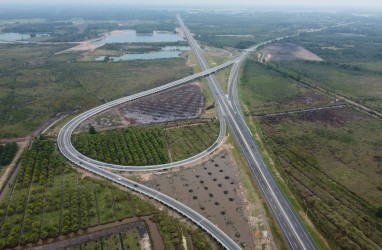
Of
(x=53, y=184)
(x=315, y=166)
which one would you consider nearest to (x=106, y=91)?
(x=53, y=184)

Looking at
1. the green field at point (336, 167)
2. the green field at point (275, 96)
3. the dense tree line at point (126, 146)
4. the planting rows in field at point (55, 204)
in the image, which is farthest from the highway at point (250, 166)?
the green field at point (275, 96)

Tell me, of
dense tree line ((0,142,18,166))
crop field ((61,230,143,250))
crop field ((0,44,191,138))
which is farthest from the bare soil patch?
crop field ((0,44,191,138))

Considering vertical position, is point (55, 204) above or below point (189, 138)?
below

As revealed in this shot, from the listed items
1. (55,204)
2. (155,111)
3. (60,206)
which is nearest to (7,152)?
(55,204)

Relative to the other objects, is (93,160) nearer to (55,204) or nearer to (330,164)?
(55,204)

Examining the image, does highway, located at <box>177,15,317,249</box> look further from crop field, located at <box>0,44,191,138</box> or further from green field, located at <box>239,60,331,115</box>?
crop field, located at <box>0,44,191,138</box>

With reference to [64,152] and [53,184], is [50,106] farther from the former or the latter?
[53,184]

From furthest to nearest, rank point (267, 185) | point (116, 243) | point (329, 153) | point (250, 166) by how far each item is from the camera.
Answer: point (329, 153), point (250, 166), point (267, 185), point (116, 243)

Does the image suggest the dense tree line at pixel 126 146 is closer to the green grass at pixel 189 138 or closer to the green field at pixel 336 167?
the green grass at pixel 189 138
